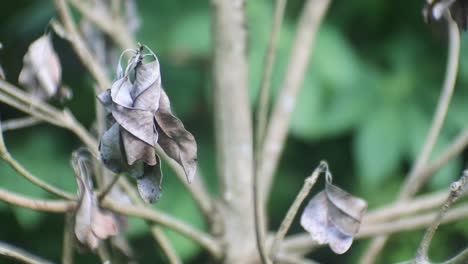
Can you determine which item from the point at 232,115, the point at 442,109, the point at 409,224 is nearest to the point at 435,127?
the point at 442,109

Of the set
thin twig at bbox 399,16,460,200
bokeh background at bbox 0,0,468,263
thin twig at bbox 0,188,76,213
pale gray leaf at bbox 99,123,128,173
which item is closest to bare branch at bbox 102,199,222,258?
thin twig at bbox 0,188,76,213

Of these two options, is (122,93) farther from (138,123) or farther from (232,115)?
(232,115)

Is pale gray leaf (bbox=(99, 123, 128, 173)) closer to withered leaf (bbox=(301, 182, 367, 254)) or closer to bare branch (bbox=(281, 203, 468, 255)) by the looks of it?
withered leaf (bbox=(301, 182, 367, 254))

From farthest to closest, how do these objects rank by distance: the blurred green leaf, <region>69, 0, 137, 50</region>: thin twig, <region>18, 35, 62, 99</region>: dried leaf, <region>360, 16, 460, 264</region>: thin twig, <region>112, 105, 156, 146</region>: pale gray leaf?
the blurred green leaf → <region>69, 0, 137, 50</region>: thin twig → <region>360, 16, 460, 264</region>: thin twig → <region>18, 35, 62, 99</region>: dried leaf → <region>112, 105, 156, 146</region>: pale gray leaf

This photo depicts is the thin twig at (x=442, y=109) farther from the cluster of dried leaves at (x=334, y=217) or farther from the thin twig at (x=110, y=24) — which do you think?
the thin twig at (x=110, y=24)

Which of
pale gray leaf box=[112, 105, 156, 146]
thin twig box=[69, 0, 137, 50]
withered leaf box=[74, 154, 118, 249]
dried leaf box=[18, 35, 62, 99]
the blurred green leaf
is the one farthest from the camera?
the blurred green leaf
